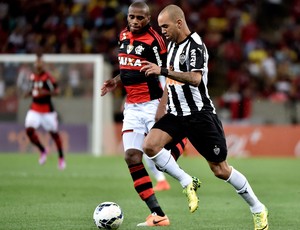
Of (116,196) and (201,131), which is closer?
(201,131)

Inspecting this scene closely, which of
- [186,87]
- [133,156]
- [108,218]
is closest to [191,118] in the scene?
[186,87]

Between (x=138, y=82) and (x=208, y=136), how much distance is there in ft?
5.72

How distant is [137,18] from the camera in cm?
930

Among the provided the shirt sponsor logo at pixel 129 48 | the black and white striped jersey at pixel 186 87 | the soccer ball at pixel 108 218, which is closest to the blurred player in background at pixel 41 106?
the shirt sponsor logo at pixel 129 48

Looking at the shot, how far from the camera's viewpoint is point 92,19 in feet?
89.8

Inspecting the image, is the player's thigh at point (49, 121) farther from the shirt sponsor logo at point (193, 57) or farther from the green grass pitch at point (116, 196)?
the shirt sponsor logo at point (193, 57)

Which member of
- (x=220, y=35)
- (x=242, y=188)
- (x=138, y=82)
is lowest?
(x=242, y=188)

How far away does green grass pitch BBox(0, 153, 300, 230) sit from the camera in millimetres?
8953

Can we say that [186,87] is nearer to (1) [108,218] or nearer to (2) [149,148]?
(2) [149,148]

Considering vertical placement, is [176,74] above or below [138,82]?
above

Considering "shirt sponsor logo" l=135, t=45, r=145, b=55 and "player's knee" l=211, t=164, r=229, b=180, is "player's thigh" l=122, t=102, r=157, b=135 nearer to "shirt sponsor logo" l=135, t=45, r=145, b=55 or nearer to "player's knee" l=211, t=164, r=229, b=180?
"shirt sponsor logo" l=135, t=45, r=145, b=55

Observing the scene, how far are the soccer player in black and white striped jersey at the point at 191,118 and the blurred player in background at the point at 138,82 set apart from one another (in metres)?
0.69

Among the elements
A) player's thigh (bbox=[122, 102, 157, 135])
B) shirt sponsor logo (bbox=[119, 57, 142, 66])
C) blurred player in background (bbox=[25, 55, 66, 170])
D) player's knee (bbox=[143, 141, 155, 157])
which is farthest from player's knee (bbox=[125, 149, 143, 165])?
blurred player in background (bbox=[25, 55, 66, 170])

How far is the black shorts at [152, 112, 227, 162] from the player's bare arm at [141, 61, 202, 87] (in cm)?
45
